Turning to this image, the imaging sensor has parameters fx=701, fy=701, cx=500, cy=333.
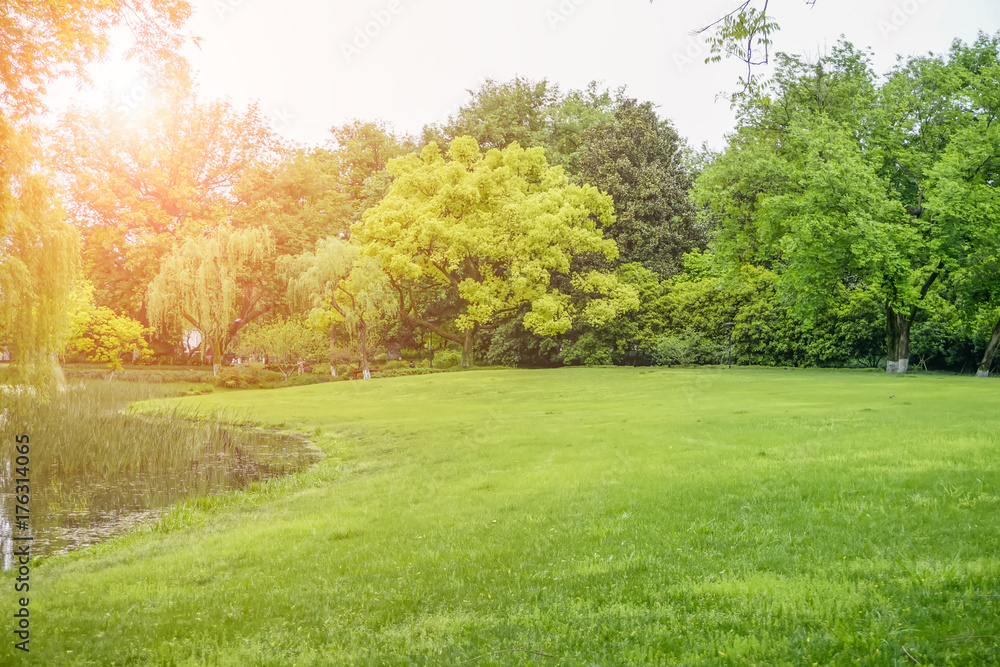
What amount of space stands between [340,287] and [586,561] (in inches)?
1283

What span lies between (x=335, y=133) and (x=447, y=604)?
55200 millimetres

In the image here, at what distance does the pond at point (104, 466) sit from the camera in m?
10.1

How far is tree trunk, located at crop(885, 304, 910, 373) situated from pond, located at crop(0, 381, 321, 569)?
25.8m

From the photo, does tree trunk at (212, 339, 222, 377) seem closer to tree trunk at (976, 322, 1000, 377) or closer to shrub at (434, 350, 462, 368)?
shrub at (434, 350, 462, 368)

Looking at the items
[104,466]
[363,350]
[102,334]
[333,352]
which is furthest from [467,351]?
[104,466]

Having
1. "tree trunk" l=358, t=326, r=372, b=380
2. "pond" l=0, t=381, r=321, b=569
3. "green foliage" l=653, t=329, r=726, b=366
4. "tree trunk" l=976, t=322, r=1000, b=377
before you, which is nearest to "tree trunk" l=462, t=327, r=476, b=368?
"tree trunk" l=358, t=326, r=372, b=380

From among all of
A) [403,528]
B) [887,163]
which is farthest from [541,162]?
[403,528]

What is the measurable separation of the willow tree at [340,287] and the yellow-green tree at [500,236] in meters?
1.18

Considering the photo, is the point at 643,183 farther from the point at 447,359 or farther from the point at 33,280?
the point at 33,280

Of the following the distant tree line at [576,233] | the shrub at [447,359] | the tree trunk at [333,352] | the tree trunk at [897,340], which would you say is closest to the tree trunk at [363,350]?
the distant tree line at [576,233]

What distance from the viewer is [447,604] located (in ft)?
17.9

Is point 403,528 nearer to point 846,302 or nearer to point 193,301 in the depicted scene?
point 193,301

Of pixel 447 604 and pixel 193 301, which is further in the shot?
pixel 193 301

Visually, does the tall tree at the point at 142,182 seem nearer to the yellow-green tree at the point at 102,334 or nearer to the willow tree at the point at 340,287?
the yellow-green tree at the point at 102,334
